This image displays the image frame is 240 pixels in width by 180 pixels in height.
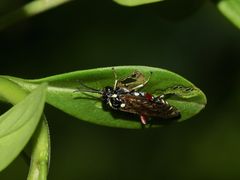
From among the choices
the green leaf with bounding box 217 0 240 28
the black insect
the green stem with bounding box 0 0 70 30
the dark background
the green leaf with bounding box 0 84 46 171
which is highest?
the green stem with bounding box 0 0 70 30

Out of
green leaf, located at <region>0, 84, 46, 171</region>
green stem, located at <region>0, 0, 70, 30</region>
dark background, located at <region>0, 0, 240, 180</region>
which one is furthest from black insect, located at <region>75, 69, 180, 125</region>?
dark background, located at <region>0, 0, 240, 180</region>

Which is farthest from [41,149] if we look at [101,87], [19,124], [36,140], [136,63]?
[136,63]

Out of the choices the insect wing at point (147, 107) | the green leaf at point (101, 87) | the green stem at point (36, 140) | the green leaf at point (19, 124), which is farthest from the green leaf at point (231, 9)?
the green leaf at point (19, 124)

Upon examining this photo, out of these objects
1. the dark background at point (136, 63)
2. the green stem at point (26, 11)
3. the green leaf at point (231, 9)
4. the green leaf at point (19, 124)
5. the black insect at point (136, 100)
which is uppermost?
the green stem at point (26, 11)

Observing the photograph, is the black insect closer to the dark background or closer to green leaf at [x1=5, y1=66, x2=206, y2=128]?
green leaf at [x1=5, y1=66, x2=206, y2=128]

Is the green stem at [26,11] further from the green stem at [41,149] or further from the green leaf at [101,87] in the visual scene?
the green stem at [41,149]

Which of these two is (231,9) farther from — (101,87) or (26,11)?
(26,11)

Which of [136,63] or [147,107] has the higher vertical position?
[147,107]
